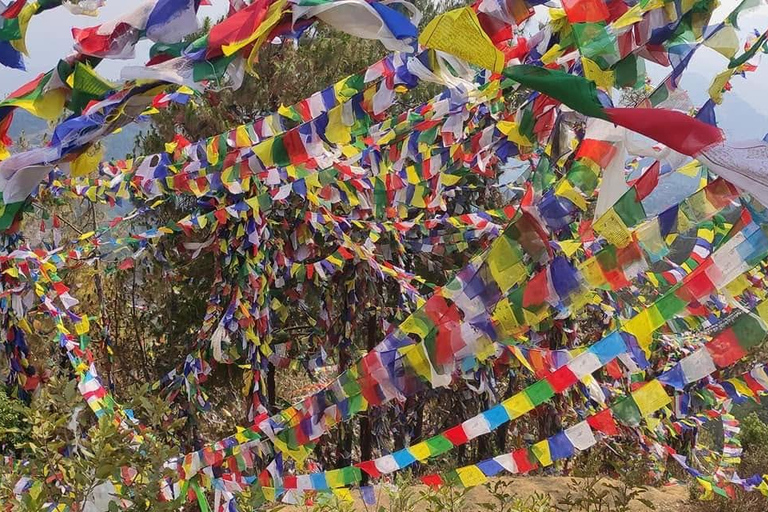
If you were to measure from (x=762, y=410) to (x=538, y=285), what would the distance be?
73.6ft

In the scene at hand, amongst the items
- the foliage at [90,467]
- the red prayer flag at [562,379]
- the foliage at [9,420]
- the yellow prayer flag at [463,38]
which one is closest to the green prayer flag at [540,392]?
the red prayer flag at [562,379]

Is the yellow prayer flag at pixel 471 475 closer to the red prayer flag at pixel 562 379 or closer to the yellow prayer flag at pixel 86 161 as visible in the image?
the red prayer flag at pixel 562 379

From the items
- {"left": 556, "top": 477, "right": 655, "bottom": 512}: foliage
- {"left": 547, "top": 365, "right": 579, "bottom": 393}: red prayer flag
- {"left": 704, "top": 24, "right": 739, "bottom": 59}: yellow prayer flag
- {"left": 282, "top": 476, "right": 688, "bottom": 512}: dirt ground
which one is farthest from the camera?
{"left": 282, "top": 476, "right": 688, "bottom": 512}: dirt ground

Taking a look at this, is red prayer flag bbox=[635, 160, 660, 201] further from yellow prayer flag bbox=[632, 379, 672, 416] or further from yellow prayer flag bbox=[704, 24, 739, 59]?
yellow prayer flag bbox=[704, 24, 739, 59]

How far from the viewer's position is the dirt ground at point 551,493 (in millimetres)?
4757

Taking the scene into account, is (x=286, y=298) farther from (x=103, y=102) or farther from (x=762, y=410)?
(x=762, y=410)

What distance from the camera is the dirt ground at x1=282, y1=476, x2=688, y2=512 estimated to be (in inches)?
187

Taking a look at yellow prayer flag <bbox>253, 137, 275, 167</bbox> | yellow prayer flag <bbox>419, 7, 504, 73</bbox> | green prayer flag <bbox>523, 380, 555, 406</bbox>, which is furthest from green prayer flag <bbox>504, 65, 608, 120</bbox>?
yellow prayer flag <bbox>253, 137, 275, 167</bbox>

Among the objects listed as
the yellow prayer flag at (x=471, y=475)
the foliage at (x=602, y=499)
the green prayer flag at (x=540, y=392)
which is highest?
the green prayer flag at (x=540, y=392)

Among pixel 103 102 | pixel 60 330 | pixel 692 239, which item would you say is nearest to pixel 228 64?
pixel 103 102

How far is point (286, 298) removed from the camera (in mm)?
6797

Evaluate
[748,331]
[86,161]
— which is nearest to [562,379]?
[748,331]

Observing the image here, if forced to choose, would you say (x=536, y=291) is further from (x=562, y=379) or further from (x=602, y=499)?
(x=602, y=499)

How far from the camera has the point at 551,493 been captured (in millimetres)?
5508
